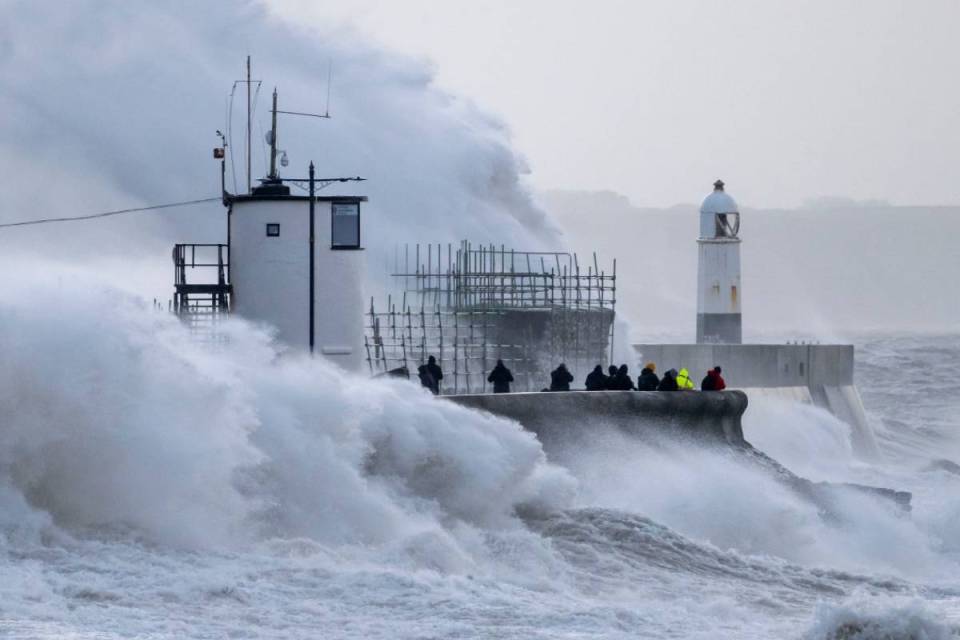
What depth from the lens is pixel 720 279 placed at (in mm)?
29641

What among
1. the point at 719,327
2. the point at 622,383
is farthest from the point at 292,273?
the point at 719,327

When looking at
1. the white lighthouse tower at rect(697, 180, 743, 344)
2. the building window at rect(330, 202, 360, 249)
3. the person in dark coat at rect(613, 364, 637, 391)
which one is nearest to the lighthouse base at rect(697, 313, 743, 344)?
the white lighthouse tower at rect(697, 180, 743, 344)

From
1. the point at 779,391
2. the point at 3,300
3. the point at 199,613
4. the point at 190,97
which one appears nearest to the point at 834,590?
the point at 199,613

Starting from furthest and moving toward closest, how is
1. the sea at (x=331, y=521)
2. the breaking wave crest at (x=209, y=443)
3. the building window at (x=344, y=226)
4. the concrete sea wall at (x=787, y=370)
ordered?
the concrete sea wall at (x=787, y=370) → the building window at (x=344, y=226) → the breaking wave crest at (x=209, y=443) → the sea at (x=331, y=521)

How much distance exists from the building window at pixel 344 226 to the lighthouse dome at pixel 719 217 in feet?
42.7

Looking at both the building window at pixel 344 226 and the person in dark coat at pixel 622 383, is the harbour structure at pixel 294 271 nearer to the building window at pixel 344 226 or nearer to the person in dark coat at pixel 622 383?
the building window at pixel 344 226

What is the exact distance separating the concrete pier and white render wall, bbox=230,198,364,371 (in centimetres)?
202

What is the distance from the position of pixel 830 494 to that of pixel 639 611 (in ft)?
22.9

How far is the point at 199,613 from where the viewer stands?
35.9 feet

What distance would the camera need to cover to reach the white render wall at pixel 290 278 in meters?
17.6

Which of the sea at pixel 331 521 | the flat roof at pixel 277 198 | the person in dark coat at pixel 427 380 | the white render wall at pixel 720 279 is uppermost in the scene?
the flat roof at pixel 277 198

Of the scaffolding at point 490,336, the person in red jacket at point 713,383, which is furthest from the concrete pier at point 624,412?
the scaffolding at point 490,336

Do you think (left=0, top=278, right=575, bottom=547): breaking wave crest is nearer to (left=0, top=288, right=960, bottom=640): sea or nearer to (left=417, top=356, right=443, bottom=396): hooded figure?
(left=0, top=288, right=960, bottom=640): sea

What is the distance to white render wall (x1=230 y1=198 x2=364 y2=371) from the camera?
57.7 ft
